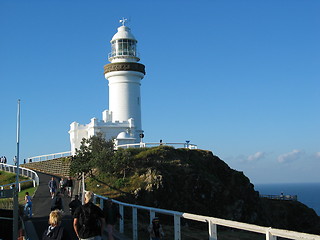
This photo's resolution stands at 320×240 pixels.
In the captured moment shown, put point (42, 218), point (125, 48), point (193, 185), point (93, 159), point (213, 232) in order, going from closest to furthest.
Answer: point (213, 232) → point (42, 218) → point (93, 159) → point (193, 185) → point (125, 48)

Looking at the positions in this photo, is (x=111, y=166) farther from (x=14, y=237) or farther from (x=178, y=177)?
(x=14, y=237)

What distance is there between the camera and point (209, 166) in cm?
3988

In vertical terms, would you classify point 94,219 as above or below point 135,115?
below

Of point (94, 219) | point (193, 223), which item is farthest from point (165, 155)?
point (94, 219)

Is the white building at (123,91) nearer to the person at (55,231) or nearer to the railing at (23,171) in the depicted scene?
the railing at (23,171)

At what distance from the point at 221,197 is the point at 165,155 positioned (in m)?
6.16

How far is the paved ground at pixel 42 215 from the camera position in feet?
45.1

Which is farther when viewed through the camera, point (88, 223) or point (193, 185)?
point (193, 185)

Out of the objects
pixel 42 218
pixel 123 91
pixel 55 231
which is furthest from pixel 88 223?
pixel 123 91

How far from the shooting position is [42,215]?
18.5m

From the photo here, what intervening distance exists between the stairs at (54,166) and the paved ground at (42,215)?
9416mm

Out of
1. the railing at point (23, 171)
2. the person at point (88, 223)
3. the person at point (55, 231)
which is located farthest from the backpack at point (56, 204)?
the railing at point (23, 171)

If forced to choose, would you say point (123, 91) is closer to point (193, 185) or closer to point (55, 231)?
point (193, 185)

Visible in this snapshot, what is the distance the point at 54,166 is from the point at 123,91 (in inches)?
448
